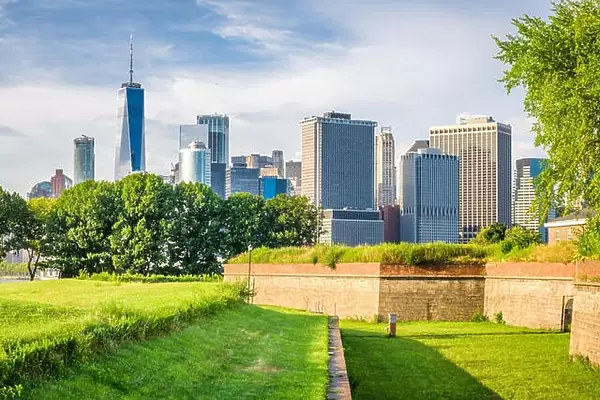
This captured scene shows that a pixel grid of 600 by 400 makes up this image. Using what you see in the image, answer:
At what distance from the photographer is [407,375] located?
18.3 metres

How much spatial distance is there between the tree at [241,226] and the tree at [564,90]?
4281 cm

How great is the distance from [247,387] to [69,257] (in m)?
50.8

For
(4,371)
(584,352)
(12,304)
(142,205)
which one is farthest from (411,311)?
(142,205)

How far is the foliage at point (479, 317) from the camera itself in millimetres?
33625

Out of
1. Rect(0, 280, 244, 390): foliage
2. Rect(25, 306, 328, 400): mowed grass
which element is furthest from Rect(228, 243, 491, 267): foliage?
Answer: Rect(0, 280, 244, 390): foliage

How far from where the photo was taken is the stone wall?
2825 centimetres

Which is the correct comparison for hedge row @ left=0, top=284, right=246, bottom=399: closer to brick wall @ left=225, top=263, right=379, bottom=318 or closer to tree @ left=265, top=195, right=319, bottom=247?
brick wall @ left=225, top=263, right=379, bottom=318

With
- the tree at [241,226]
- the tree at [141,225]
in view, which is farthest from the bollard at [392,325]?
the tree at [241,226]

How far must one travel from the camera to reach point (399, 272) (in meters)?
34.1

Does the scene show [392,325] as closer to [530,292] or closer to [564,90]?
[530,292]

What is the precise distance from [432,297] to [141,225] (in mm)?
30188

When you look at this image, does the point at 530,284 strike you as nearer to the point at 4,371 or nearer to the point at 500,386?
the point at 500,386

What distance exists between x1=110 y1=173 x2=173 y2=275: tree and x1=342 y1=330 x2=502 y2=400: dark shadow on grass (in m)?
37.2

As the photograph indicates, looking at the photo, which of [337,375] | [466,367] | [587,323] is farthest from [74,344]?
[587,323]
